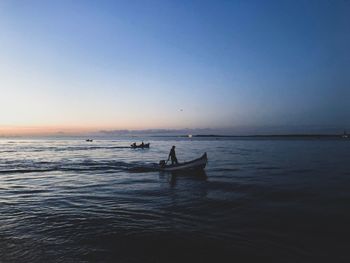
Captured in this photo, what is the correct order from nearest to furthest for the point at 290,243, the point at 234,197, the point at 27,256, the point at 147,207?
1. the point at 27,256
2. the point at 290,243
3. the point at 147,207
4. the point at 234,197

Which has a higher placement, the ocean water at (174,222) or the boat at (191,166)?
the boat at (191,166)

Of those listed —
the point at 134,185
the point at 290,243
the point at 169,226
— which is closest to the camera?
the point at 290,243

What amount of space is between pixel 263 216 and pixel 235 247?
14.4ft

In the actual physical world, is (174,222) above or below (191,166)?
below

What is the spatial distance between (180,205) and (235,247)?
20.2 ft

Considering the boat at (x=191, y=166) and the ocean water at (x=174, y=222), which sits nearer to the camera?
the ocean water at (x=174, y=222)

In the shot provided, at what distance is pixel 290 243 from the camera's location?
1018 cm

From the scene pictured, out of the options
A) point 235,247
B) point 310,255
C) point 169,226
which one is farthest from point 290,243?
point 169,226

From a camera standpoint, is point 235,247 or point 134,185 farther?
point 134,185

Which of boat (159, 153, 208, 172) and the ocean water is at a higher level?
boat (159, 153, 208, 172)

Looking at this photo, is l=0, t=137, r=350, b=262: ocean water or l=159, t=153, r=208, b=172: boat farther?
l=159, t=153, r=208, b=172: boat

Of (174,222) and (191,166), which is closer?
(174,222)

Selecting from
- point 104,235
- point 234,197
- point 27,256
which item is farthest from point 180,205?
point 27,256

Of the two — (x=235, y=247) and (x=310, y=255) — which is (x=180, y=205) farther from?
(x=310, y=255)
